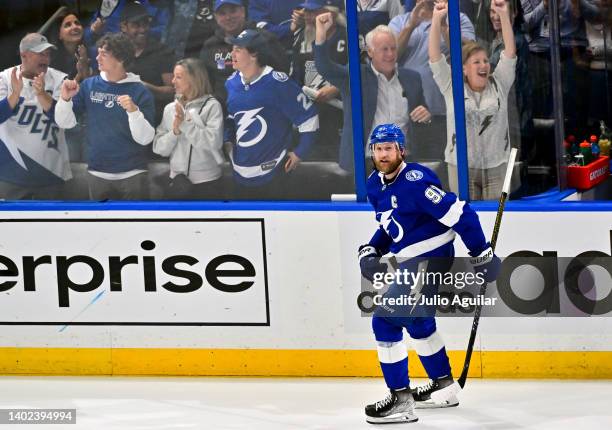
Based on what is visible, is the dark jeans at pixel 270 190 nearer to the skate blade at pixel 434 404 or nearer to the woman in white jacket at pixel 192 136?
the woman in white jacket at pixel 192 136

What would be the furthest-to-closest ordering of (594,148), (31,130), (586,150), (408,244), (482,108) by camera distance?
(594,148) → (586,150) → (31,130) → (482,108) → (408,244)

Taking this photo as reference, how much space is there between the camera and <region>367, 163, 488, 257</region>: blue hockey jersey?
15.6 feet

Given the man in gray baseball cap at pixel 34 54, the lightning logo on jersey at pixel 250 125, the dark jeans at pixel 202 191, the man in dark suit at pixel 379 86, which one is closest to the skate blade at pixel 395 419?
the man in dark suit at pixel 379 86

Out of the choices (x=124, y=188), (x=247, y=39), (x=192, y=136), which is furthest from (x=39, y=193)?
(x=247, y=39)

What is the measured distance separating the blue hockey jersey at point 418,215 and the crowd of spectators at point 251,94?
0.69 m

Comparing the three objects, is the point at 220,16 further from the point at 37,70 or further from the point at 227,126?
the point at 37,70

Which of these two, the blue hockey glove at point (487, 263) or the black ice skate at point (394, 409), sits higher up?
the blue hockey glove at point (487, 263)

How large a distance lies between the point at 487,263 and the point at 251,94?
1445 mm

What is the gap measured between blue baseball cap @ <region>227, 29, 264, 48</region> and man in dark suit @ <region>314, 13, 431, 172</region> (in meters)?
0.26

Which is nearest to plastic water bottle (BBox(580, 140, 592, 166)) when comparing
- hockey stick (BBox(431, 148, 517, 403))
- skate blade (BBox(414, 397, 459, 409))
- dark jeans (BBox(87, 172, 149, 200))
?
hockey stick (BBox(431, 148, 517, 403))

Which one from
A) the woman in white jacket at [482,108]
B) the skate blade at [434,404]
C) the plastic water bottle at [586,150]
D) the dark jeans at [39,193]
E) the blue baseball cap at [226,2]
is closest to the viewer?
the skate blade at [434,404]

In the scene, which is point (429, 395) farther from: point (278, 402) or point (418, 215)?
Result: point (418, 215)

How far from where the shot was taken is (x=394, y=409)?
4973mm

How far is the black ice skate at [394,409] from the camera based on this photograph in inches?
196
